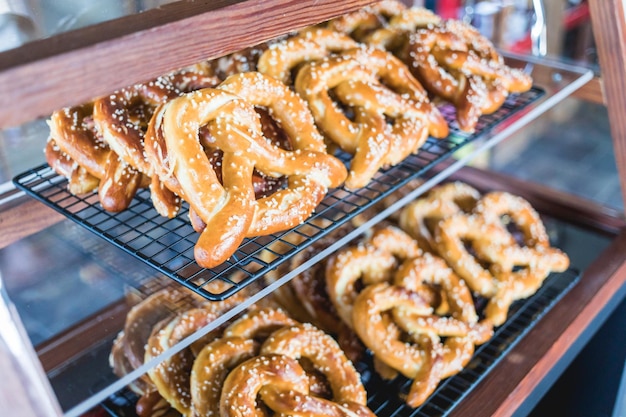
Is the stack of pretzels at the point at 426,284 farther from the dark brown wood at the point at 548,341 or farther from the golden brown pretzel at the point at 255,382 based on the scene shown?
the golden brown pretzel at the point at 255,382

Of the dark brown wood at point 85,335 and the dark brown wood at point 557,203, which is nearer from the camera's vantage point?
the dark brown wood at point 85,335

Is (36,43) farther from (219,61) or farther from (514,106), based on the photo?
(514,106)

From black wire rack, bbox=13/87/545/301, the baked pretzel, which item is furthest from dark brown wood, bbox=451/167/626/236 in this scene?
black wire rack, bbox=13/87/545/301

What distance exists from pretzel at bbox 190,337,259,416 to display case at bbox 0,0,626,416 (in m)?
0.09

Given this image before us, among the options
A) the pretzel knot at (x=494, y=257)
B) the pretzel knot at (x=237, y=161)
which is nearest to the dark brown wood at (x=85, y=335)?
the pretzel knot at (x=237, y=161)

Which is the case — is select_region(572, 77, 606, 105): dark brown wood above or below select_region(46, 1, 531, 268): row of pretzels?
below

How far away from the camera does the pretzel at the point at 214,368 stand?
119 cm

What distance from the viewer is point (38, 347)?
4.43ft

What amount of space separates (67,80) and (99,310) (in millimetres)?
850

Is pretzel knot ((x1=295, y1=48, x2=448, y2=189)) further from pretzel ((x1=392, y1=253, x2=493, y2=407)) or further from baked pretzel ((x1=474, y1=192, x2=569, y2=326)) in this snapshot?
baked pretzel ((x1=474, y1=192, x2=569, y2=326))

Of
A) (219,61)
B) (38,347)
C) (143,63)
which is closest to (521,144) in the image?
(219,61)

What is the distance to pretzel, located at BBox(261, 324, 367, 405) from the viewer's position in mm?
1262

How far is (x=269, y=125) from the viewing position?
3.90ft

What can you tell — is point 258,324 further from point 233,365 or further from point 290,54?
point 290,54
